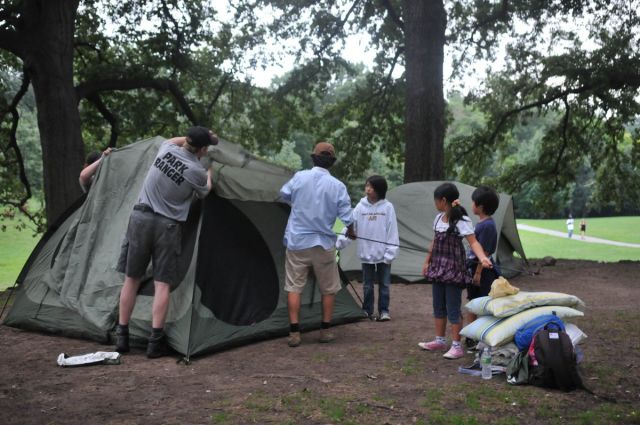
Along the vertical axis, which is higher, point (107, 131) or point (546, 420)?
point (107, 131)

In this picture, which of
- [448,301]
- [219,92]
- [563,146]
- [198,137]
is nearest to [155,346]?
[198,137]

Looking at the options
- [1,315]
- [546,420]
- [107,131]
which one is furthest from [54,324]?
[107,131]

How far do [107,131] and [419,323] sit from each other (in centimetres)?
1336

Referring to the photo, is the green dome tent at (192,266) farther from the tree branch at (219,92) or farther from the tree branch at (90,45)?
the tree branch at (219,92)

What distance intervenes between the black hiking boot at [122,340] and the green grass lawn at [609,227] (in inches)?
1338

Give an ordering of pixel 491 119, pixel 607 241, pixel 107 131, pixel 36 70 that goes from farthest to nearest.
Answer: pixel 607 241, pixel 491 119, pixel 107 131, pixel 36 70

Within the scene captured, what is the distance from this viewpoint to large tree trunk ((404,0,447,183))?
1253 centimetres

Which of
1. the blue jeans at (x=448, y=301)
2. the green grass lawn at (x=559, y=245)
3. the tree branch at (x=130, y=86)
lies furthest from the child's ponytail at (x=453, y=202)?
the green grass lawn at (x=559, y=245)

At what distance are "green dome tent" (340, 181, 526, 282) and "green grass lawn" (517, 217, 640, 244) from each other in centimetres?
2633

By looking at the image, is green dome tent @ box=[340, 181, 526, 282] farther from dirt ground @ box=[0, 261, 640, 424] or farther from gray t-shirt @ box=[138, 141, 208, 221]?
gray t-shirt @ box=[138, 141, 208, 221]

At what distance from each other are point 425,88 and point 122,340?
9.09 m

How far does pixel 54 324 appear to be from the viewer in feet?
19.7

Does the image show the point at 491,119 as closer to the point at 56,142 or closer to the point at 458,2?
the point at 458,2

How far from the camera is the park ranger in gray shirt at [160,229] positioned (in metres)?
5.20
